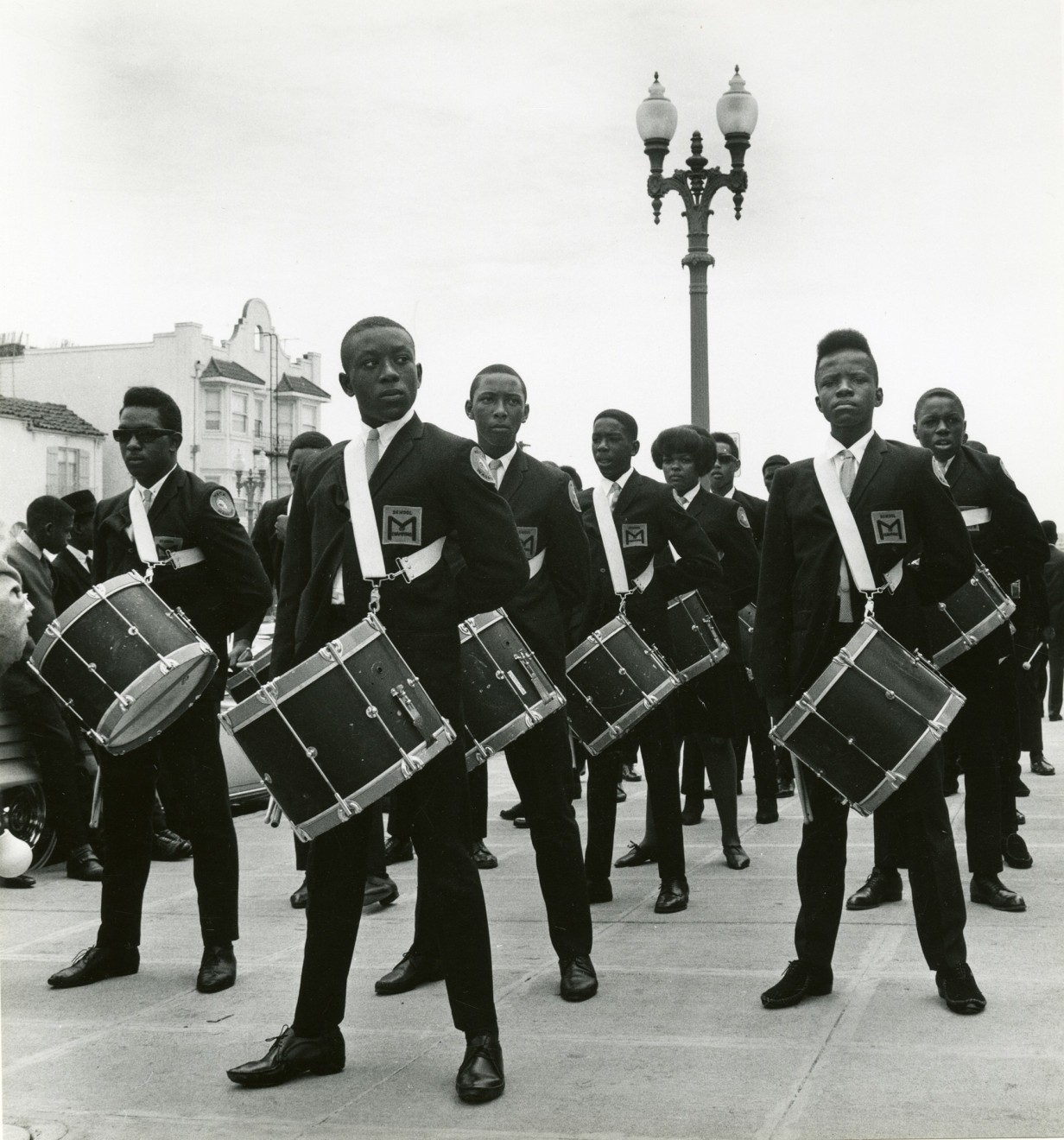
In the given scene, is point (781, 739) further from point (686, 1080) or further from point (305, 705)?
point (305, 705)

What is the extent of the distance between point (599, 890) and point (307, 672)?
308 cm

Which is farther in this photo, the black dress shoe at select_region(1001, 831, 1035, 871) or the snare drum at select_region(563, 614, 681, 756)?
the black dress shoe at select_region(1001, 831, 1035, 871)

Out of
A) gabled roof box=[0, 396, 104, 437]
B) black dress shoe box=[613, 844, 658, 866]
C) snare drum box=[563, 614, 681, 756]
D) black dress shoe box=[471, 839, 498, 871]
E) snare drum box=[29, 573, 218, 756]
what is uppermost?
gabled roof box=[0, 396, 104, 437]

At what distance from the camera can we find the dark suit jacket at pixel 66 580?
27.3ft

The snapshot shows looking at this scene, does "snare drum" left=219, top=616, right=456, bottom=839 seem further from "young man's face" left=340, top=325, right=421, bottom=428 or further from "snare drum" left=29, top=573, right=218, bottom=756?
"snare drum" left=29, top=573, right=218, bottom=756

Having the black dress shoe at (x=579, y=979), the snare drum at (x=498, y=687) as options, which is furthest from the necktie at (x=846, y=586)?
the black dress shoe at (x=579, y=979)

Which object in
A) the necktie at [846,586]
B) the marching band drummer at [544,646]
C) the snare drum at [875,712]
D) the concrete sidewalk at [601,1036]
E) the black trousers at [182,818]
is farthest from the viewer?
the black trousers at [182,818]

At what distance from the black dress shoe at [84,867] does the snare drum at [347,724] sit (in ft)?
13.8

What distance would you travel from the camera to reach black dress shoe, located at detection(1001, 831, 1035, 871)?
23.6 feet

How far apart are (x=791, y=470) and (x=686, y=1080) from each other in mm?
2000

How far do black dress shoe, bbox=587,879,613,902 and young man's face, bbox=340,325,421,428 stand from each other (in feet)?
10.1

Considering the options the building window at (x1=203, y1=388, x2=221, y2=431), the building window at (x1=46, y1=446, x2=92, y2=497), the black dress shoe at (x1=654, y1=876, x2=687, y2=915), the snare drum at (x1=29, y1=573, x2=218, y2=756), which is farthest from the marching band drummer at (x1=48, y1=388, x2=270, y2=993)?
the building window at (x1=203, y1=388, x2=221, y2=431)

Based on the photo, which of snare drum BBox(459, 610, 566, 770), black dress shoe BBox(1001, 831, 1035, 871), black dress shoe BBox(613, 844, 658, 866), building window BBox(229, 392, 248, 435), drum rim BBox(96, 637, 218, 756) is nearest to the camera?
drum rim BBox(96, 637, 218, 756)

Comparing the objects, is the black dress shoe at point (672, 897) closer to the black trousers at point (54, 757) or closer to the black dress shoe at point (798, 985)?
the black dress shoe at point (798, 985)
